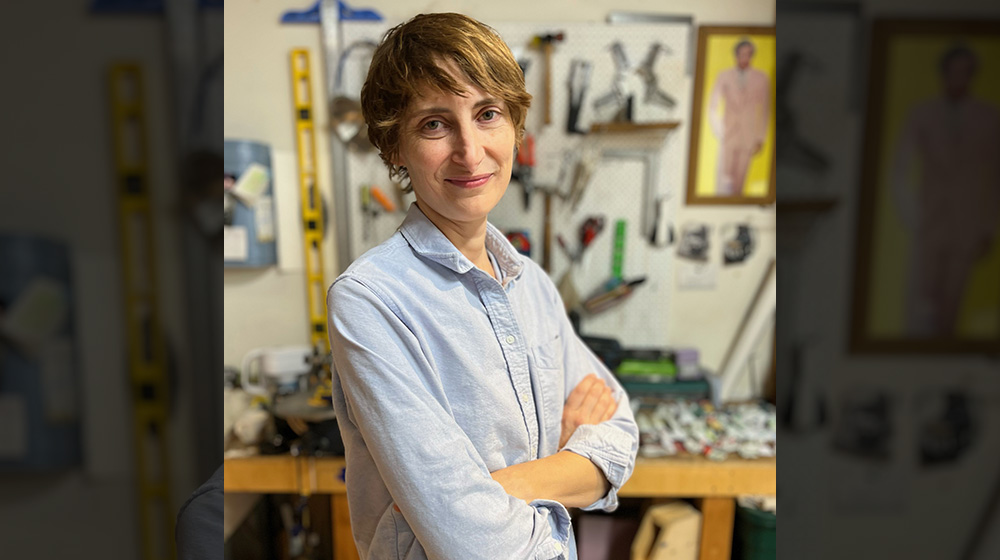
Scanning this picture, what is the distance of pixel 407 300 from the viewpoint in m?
0.82

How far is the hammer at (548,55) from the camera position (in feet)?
7.53

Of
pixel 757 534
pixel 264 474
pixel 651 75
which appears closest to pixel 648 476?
pixel 757 534

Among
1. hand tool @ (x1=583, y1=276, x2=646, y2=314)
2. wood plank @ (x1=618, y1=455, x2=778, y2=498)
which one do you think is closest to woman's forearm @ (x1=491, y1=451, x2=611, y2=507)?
wood plank @ (x1=618, y1=455, x2=778, y2=498)

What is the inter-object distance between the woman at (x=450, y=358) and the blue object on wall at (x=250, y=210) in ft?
5.50

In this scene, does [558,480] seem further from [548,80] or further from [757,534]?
[548,80]

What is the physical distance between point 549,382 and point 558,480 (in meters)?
0.17

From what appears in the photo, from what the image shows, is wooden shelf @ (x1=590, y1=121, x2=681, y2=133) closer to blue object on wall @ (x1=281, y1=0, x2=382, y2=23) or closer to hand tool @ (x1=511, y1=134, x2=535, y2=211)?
hand tool @ (x1=511, y1=134, x2=535, y2=211)

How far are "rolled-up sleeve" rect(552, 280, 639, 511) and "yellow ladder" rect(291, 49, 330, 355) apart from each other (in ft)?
5.19

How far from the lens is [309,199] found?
2432 millimetres

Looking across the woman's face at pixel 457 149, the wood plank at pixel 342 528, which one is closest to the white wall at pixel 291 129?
the wood plank at pixel 342 528

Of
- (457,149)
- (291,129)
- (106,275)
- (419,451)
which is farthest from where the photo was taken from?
(291,129)

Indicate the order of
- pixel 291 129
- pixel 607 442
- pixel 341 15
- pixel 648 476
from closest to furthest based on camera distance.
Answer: pixel 607 442
pixel 648 476
pixel 341 15
pixel 291 129

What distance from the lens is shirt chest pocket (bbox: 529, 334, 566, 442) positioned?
964 mm

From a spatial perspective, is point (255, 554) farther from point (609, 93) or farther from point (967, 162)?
point (967, 162)
